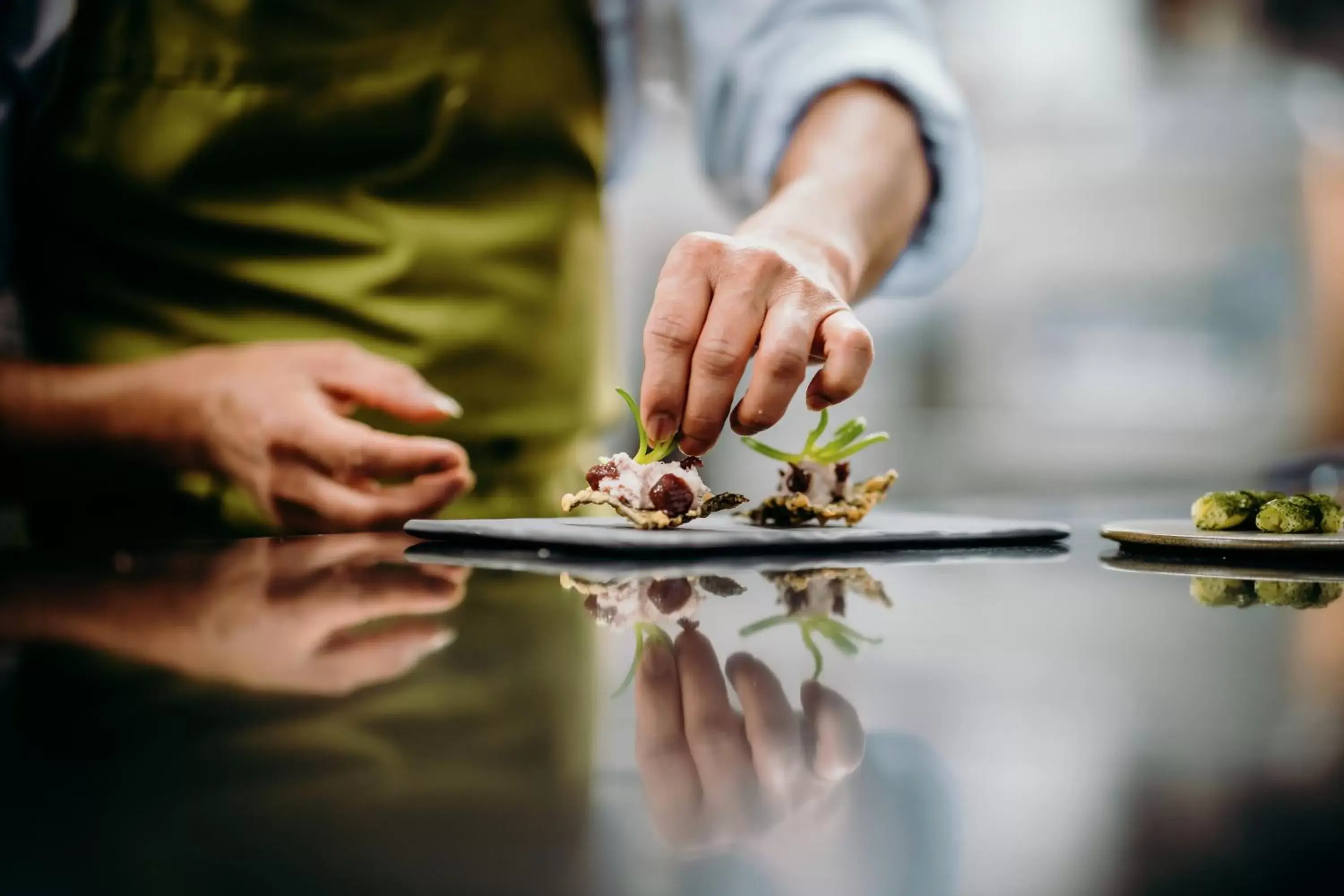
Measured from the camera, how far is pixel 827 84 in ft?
4.50

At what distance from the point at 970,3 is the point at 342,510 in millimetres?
2853

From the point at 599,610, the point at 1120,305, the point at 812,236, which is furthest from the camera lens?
the point at 1120,305

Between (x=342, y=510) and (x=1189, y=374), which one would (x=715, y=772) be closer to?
(x=342, y=510)

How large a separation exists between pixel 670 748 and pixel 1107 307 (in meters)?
3.90

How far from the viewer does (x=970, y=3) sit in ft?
10.9

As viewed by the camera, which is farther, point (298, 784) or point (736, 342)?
point (736, 342)

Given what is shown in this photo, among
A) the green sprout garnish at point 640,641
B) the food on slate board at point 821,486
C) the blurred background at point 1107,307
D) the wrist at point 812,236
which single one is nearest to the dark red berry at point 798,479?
the food on slate board at point 821,486

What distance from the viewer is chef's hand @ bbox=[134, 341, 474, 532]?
3.78ft

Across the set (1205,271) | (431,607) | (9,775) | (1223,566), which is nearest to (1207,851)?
(9,775)

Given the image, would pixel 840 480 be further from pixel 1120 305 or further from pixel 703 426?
pixel 1120 305

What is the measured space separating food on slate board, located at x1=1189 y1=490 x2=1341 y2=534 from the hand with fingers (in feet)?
0.84

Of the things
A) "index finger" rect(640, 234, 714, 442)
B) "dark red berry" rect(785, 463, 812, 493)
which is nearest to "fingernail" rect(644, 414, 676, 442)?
"index finger" rect(640, 234, 714, 442)

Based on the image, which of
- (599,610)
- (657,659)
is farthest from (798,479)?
(657,659)

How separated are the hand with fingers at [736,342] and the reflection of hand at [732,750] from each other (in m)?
0.44
